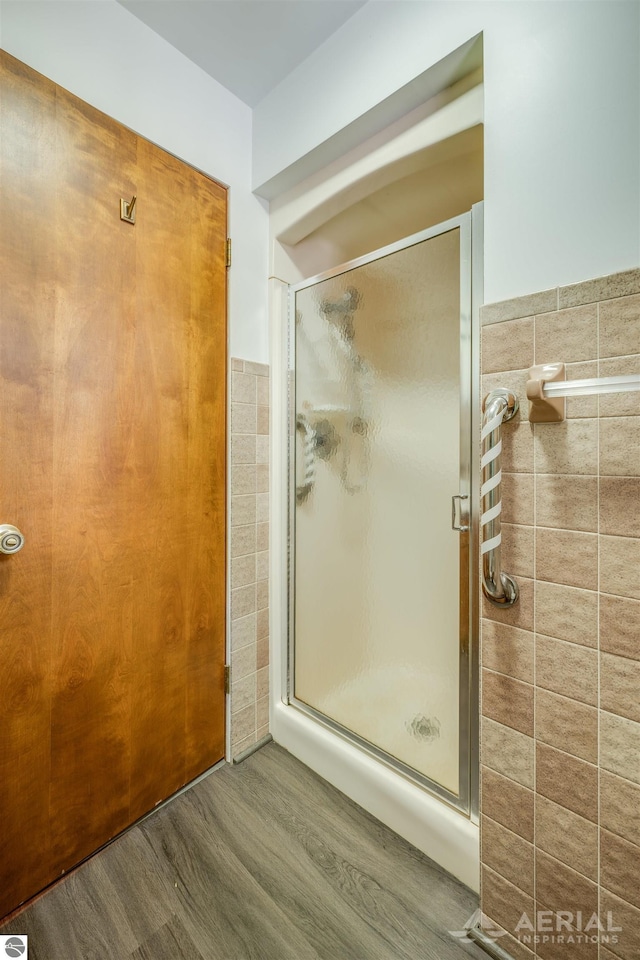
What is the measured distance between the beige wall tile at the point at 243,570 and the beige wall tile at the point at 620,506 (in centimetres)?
112

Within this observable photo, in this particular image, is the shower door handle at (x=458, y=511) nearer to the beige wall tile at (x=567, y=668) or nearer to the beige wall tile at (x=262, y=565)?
the beige wall tile at (x=567, y=668)

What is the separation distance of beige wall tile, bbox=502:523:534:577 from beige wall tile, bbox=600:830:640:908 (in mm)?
501

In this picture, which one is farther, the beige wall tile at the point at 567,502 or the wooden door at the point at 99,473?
the wooden door at the point at 99,473

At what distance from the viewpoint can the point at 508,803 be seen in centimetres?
92

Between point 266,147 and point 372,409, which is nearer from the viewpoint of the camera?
point 372,409

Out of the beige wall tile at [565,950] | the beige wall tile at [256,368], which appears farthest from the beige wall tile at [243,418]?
the beige wall tile at [565,950]

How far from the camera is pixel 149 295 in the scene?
1.24m

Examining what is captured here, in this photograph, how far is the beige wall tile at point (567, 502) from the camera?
0.81 metres

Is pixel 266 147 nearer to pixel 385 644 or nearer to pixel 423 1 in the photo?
pixel 423 1

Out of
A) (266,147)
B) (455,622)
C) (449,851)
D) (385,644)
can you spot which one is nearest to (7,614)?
(385,644)

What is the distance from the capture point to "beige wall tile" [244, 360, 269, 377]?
1530mm

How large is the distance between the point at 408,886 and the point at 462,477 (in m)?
1.09

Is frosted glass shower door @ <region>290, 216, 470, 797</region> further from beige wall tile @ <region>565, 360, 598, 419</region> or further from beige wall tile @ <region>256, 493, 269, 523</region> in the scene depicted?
beige wall tile @ <region>565, 360, 598, 419</region>
